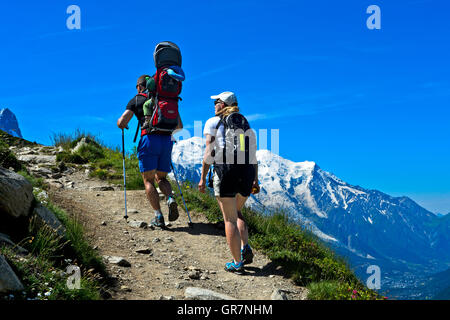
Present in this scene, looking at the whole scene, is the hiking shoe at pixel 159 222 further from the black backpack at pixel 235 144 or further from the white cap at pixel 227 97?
the white cap at pixel 227 97

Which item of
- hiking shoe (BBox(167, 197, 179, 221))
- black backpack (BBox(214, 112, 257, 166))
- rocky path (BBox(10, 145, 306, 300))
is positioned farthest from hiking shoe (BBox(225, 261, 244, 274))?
hiking shoe (BBox(167, 197, 179, 221))

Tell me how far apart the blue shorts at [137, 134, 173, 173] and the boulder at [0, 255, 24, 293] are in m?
4.50

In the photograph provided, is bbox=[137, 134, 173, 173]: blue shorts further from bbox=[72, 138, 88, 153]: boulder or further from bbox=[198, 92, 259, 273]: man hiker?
bbox=[72, 138, 88, 153]: boulder

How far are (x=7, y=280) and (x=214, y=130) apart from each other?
3.66 meters

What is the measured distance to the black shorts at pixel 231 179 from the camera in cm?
622

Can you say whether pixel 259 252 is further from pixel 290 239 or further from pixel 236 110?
pixel 236 110

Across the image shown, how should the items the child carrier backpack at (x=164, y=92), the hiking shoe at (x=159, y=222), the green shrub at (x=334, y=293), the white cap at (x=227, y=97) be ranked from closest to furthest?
the green shrub at (x=334, y=293) < the white cap at (x=227, y=97) < the child carrier backpack at (x=164, y=92) < the hiking shoe at (x=159, y=222)

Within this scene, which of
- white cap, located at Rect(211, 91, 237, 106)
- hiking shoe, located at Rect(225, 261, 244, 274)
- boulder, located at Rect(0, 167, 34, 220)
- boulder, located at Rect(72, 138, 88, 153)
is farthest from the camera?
boulder, located at Rect(72, 138, 88, 153)

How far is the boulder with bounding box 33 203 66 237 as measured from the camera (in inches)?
233

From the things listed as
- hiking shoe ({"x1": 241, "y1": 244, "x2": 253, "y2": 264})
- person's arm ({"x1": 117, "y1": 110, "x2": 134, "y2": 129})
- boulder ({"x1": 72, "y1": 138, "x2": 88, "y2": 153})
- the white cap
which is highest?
boulder ({"x1": 72, "y1": 138, "x2": 88, "y2": 153})

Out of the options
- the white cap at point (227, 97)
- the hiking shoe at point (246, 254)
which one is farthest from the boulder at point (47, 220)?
the white cap at point (227, 97)

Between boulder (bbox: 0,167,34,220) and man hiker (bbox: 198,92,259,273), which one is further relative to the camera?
man hiker (bbox: 198,92,259,273)

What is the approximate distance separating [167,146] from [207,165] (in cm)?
255

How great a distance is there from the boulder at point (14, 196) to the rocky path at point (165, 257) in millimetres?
1727
